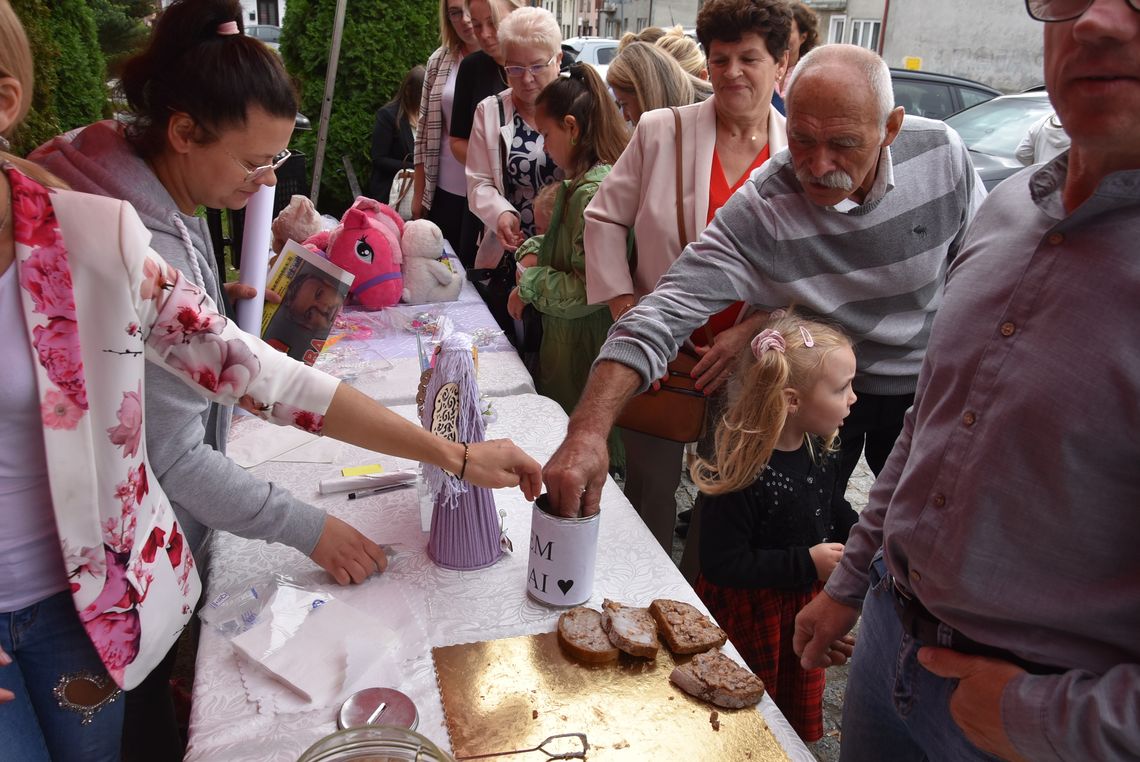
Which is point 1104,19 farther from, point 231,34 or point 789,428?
point 231,34

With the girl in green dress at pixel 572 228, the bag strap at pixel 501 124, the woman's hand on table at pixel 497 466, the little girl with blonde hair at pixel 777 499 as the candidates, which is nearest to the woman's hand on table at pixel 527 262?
the girl in green dress at pixel 572 228

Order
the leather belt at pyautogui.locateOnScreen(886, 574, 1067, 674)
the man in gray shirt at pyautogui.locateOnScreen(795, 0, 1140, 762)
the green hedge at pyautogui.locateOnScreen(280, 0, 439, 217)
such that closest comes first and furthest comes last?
the man in gray shirt at pyautogui.locateOnScreen(795, 0, 1140, 762) < the leather belt at pyautogui.locateOnScreen(886, 574, 1067, 674) < the green hedge at pyautogui.locateOnScreen(280, 0, 439, 217)

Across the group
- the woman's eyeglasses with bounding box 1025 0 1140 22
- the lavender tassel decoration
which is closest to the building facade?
the lavender tassel decoration

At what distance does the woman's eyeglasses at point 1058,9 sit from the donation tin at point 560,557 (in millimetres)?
952

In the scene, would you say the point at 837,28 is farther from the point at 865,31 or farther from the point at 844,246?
the point at 844,246

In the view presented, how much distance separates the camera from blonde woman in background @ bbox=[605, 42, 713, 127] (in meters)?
3.03

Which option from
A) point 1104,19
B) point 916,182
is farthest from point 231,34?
point 916,182

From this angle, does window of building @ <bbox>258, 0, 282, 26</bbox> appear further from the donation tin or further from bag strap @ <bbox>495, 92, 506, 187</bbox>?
the donation tin

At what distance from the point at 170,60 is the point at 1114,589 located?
1.70 m

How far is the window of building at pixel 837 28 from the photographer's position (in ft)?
73.7

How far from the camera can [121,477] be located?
1186 mm

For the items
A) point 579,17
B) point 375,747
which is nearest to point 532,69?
point 375,747

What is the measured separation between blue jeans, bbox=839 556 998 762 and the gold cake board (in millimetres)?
210

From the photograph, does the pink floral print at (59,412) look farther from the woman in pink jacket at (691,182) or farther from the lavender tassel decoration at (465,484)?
the woman in pink jacket at (691,182)
